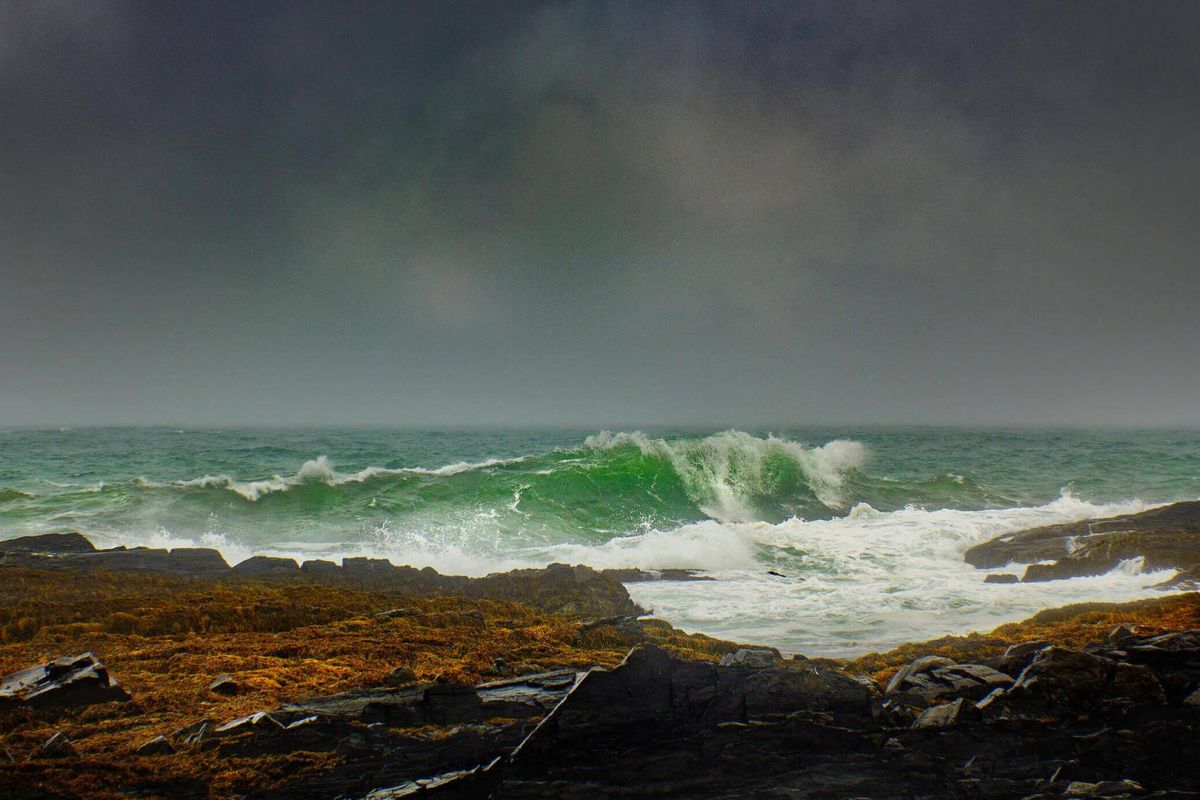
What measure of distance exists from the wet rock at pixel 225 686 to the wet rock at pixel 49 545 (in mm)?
11314

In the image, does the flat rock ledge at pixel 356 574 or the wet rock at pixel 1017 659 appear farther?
the flat rock ledge at pixel 356 574

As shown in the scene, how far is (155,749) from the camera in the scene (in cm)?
512

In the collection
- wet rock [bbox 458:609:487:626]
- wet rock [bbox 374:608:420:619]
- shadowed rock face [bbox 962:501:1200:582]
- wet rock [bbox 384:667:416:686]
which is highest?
wet rock [bbox 384:667:416:686]

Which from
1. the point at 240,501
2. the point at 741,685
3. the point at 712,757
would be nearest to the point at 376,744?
the point at 712,757

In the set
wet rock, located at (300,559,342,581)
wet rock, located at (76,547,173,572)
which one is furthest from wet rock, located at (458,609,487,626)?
wet rock, located at (76,547,173,572)

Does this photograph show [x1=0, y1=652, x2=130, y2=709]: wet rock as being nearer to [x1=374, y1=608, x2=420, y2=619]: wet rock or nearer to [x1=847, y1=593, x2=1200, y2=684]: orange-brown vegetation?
[x1=374, y1=608, x2=420, y2=619]: wet rock

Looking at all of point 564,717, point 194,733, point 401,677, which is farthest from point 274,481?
point 564,717

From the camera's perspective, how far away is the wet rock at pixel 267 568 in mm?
13734

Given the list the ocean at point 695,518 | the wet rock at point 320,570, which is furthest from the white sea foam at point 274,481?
the wet rock at point 320,570

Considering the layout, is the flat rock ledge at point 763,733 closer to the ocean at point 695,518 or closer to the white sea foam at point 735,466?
the ocean at point 695,518

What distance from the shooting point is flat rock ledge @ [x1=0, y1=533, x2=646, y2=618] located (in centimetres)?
1309

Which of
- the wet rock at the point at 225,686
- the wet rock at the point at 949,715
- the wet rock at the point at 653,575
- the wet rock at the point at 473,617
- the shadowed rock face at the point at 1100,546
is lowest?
the wet rock at the point at 653,575

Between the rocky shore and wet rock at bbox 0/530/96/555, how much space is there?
6994mm

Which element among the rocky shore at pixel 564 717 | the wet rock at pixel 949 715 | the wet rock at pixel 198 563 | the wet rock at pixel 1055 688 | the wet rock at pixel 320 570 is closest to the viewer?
the rocky shore at pixel 564 717
